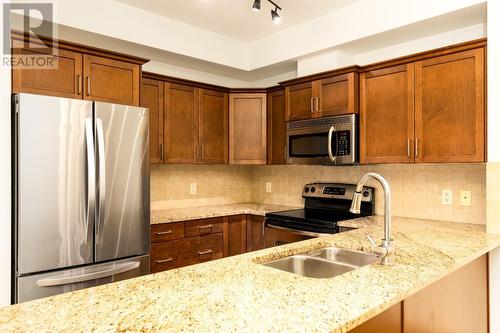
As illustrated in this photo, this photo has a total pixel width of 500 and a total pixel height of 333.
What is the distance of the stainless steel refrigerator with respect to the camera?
208cm

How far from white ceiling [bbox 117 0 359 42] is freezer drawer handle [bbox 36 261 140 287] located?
206 centimetres

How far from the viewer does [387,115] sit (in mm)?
2814

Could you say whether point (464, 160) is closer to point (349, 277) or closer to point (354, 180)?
point (354, 180)

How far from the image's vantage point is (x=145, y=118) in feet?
8.54

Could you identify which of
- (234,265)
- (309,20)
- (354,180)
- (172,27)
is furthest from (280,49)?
(234,265)

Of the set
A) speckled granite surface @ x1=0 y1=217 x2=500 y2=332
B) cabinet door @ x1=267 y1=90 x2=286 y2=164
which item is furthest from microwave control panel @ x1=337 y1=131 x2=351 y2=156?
speckled granite surface @ x1=0 y1=217 x2=500 y2=332

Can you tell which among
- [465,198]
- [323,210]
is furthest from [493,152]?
[323,210]

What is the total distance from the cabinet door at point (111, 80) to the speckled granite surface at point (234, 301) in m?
1.66

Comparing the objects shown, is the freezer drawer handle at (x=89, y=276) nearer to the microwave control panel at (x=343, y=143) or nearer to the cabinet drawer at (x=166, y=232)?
the cabinet drawer at (x=166, y=232)

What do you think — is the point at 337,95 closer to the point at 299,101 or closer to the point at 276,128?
the point at 299,101

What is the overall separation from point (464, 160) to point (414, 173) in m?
0.61

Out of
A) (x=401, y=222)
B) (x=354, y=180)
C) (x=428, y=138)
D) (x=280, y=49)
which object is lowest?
(x=401, y=222)

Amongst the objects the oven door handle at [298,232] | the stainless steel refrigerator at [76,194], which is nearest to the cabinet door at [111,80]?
the stainless steel refrigerator at [76,194]

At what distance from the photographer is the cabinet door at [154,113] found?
317 cm
